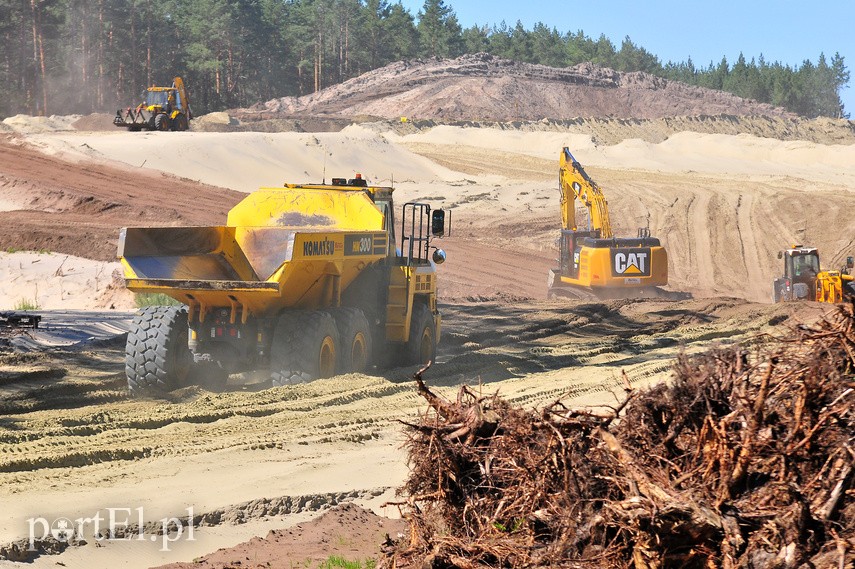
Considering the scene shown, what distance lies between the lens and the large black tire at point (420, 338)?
13.3 meters

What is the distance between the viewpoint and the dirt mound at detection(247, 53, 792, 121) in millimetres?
73938

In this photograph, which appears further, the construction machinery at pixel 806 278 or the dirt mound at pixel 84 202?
the dirt mound at pixel 84 202

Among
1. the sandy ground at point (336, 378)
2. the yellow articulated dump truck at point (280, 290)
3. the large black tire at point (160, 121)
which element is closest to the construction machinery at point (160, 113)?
the large black tire at point (160, 121)

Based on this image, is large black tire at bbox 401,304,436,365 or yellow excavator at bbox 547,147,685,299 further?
yellow excavator at bbox 547,147,685,299

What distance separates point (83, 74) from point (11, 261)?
4634 cm

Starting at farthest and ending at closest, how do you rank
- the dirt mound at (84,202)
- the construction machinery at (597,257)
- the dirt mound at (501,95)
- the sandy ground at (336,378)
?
the dirt mound at (501,95) < the dirt mound at (84,202) < the construction machinery at (597,257) < the sandy ground at (336,378)

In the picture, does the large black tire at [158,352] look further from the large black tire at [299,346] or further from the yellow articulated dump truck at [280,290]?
the large black tire at [299,346]

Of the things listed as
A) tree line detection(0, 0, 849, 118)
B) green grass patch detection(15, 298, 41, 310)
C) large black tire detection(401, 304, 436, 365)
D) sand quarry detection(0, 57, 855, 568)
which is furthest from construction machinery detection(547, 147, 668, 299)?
tree line detection(0, 0, 849, 118)

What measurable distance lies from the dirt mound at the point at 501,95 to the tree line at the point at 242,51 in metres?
5.97

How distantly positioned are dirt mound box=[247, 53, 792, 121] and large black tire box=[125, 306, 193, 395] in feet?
194

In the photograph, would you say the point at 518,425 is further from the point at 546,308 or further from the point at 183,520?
the point at 546,308

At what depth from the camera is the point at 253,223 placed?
1256cm

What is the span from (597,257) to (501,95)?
58875 millimetres

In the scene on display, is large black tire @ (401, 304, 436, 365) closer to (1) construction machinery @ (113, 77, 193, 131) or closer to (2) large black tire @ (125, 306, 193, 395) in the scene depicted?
(2) large black tire @ (125, 306, 193, 395)
